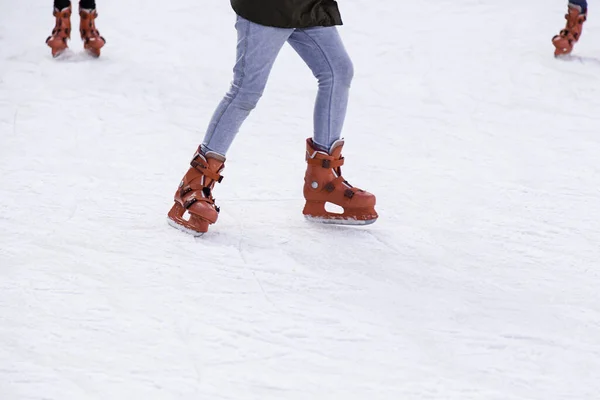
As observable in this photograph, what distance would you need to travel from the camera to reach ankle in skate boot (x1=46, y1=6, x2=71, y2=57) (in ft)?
16.0

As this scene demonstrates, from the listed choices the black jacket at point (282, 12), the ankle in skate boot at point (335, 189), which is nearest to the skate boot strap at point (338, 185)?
the ankle in skate boot at point (335, 189)

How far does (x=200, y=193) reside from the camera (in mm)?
2658

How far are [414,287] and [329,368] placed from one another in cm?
54

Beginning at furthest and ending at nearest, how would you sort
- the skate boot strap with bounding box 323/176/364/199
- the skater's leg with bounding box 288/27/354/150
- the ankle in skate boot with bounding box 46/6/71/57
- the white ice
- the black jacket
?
1. the ankle in skate boot with bounding box 46/6/71/57
2. the skate boot strap with bounding box 323/176/364/199
3. the skater's leg with bounding box 288/27/354/150
4. the black jacket
5. the white ice

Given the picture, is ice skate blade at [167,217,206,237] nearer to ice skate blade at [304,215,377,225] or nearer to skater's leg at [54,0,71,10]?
ice skate blade at [304,215,377,225]

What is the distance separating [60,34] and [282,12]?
278cm

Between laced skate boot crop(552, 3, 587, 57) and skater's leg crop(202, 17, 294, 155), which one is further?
laced skate boot crop(552, 3, 587, 57)

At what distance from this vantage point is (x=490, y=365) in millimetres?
1975

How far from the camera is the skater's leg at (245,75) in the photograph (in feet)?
8.27

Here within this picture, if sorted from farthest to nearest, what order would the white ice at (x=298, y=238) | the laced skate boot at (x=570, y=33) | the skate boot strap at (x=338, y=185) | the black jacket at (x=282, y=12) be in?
the laced skate boot at (x=570, y=33), the skate boot strap at (x=338, y=185), the black jacket at (x=282, y=12), the white ice at (x=298, y=238)

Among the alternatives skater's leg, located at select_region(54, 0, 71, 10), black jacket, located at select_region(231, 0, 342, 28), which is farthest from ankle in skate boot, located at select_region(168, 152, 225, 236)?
skater's leg, located at select_region(54, 0, 71, 10)

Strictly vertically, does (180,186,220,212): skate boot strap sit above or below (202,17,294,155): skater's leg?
below

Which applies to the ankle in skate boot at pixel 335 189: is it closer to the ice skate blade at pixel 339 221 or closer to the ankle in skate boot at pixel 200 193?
the ice skate blade at pixel 339 221

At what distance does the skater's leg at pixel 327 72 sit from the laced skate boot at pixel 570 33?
2.65m
